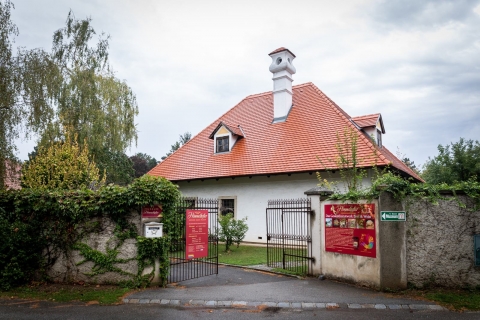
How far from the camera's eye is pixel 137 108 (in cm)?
2434

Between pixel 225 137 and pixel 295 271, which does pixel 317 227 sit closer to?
pixel 295 271

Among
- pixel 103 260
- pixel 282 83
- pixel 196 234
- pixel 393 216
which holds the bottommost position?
pixel 103 260

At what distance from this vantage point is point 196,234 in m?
9.70

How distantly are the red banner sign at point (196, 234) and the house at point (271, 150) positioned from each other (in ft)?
24.1

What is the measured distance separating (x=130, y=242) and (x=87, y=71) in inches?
639

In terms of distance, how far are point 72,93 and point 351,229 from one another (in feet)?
61.1

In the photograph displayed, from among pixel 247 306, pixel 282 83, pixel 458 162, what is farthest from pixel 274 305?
pixel 458 162

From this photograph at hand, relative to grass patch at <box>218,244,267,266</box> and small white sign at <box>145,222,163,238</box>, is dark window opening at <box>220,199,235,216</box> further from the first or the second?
small white sign at <box>145,222,163,238</box>

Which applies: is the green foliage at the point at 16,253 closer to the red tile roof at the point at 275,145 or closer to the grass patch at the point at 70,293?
the grass patch at the point at 70,293

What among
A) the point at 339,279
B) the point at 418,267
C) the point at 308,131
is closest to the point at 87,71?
the point at 308,131

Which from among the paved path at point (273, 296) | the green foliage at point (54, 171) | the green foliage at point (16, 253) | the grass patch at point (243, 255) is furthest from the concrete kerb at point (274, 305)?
the green foliage at point (54, 171)

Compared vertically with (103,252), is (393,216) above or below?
above

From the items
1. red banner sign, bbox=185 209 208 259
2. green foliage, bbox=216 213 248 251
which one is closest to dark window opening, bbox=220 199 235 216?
green foliage, bbox=216 213 248 251

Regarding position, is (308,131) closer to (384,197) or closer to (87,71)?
(384,197)
